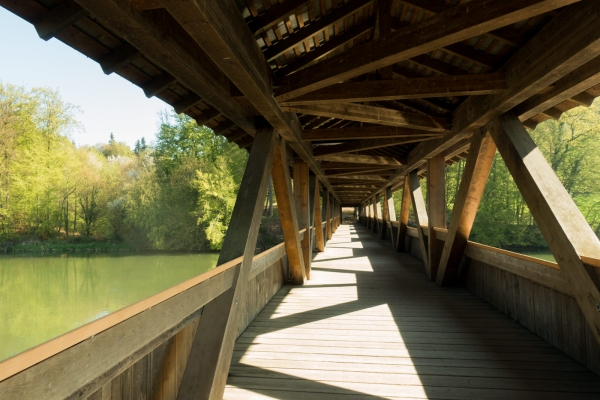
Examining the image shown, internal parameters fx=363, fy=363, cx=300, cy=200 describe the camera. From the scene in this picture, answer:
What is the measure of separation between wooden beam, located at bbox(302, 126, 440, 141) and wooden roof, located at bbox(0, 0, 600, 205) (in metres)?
0.44

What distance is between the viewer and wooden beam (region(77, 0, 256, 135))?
1444 millimetres

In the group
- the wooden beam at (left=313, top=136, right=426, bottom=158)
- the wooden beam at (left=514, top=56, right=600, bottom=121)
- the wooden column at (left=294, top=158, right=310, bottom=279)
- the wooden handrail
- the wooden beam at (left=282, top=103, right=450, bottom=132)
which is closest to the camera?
the wooden handrail

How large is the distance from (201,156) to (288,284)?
67.4ft

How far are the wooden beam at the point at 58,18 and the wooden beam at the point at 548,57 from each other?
8.22 feet

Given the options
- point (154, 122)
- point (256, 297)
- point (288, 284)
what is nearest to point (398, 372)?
point (256, 297)

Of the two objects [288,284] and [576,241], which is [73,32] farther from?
[288,284]

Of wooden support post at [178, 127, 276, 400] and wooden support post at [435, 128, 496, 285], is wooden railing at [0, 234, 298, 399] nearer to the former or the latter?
wooden support post at [178, 127, 276, 400]

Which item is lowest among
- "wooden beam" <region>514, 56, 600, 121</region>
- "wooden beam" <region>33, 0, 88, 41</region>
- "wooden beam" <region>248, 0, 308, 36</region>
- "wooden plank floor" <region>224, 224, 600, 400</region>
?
"wooden plank floor" <region>224, 224, 600, 400</region>

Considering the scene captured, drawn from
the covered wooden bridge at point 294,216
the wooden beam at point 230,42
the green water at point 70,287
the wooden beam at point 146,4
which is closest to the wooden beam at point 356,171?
the covered wooden bridge at point 294,216

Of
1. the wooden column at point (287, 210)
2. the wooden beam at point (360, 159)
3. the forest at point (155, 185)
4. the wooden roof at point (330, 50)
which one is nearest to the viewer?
the wooden roof at point (330, 50)

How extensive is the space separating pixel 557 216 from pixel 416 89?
4.64 ft

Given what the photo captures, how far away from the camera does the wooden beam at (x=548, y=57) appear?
6.56 feet

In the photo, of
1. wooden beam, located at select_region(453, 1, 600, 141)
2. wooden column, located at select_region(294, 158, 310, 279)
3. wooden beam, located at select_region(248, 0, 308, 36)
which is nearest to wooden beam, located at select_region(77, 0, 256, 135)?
wooden beam, located at select_region(248, 0, 308, 36)

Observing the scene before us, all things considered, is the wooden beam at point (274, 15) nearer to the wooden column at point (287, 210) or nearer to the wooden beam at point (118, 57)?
the wooden beam at point (118, 57)
